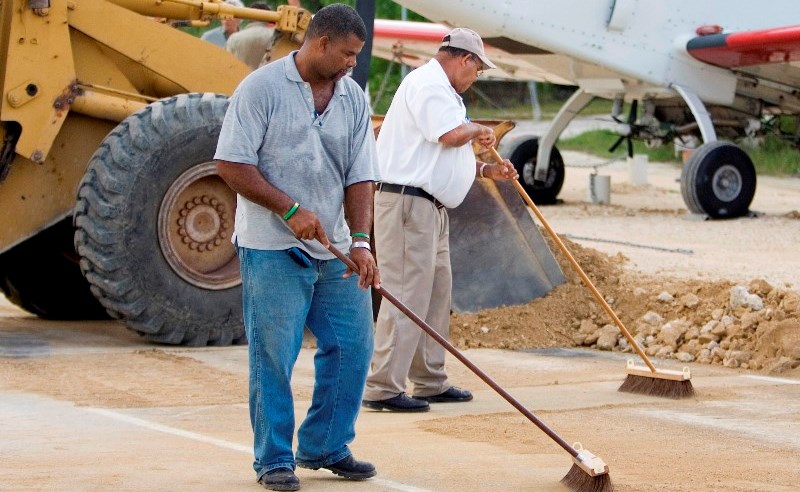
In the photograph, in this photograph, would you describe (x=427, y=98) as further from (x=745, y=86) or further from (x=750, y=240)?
(x=745, y=86)

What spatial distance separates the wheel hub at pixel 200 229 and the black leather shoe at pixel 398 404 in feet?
7.71

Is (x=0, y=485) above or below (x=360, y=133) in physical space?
below

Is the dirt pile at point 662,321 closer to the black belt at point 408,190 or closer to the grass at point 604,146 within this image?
the black belt at point 408,190

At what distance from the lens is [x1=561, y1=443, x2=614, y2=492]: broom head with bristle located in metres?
5.30

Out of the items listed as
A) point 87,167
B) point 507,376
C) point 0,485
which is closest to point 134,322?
point 87,167

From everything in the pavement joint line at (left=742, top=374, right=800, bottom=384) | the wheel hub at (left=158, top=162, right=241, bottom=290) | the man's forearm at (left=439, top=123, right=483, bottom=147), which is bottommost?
the pavement joint line at (left=742, top=374, right=800, bottom=384)

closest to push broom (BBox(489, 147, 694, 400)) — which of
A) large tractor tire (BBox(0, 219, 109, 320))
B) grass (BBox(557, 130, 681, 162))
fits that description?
large tractor tire (BBox(0, 219, 109, 320))

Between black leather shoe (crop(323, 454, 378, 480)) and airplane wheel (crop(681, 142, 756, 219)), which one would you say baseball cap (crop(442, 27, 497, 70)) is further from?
airplane wheel (crop(681, 142, 756, 219))

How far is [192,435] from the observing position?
253 inches

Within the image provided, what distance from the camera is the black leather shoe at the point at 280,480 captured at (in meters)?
5.26

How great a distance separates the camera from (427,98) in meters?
7.14

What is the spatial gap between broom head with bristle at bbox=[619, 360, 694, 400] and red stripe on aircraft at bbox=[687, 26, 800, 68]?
8698 mm

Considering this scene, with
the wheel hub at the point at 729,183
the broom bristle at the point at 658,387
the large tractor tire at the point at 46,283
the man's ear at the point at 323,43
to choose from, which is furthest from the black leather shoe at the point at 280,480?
the wheel hub at the point at 729,183

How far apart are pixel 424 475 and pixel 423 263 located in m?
1.76
